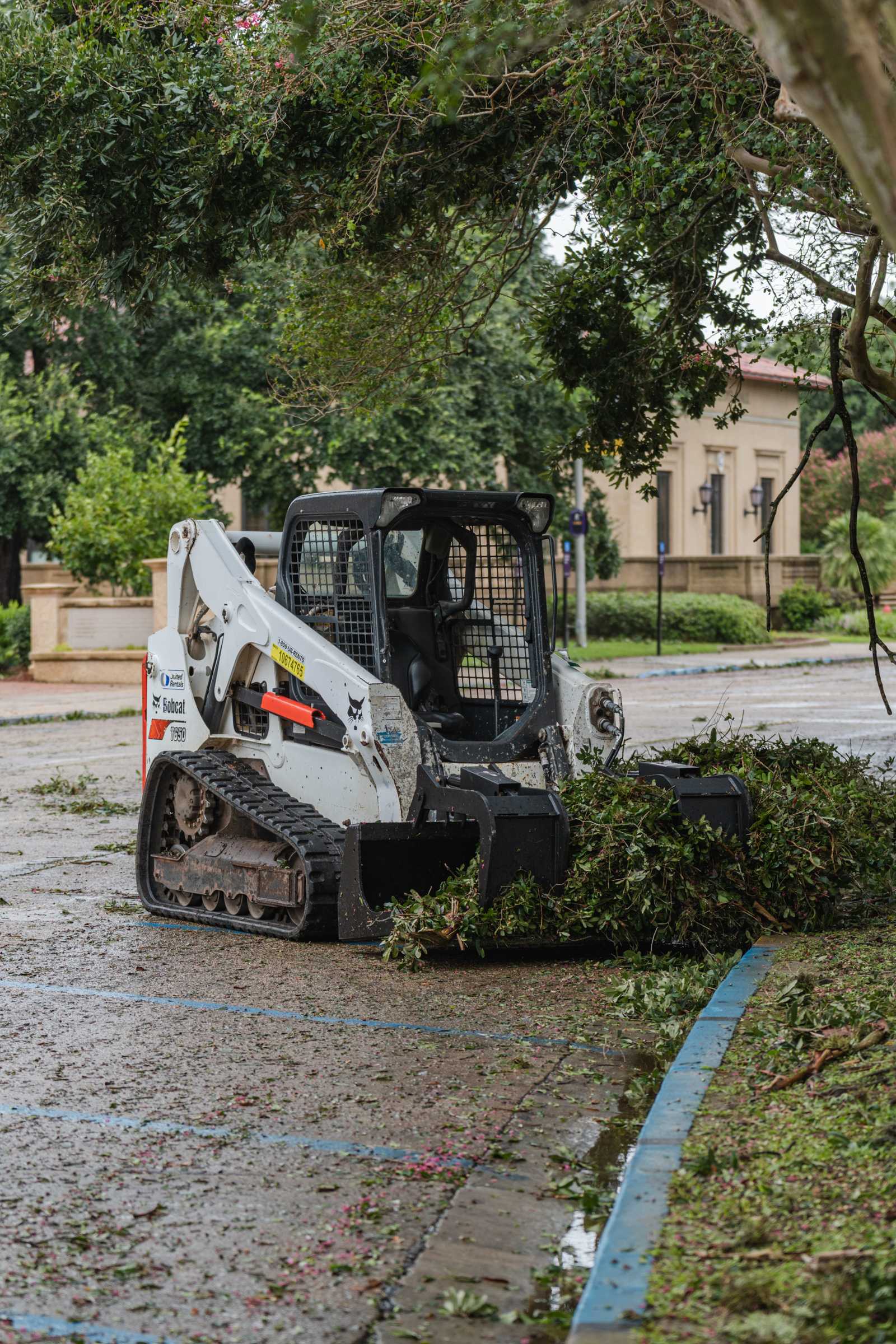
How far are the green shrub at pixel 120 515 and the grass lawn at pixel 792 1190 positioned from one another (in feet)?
85.9

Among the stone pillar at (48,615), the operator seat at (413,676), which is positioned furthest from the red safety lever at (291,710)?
the stone pillar at (48,615)

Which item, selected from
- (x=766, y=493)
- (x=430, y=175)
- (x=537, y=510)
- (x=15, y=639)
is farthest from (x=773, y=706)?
(x=766, y=493)

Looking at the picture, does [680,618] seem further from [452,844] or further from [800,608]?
[452,844]

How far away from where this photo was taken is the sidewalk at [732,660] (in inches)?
1374

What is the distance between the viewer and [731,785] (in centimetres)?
851

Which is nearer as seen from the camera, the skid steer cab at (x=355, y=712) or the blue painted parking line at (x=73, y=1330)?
the blue painted parking line at (x=73, y=1330)

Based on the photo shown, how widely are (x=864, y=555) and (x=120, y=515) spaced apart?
1174 inches

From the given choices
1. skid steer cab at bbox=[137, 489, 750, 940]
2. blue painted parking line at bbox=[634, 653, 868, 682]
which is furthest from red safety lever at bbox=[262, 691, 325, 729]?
blue painted parking line at bbox=[634, 653, 868, 682]

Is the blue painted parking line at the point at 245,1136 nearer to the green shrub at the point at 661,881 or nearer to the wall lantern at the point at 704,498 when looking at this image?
the green shrub at the point at 661,881

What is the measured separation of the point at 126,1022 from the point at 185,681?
350 centimetres

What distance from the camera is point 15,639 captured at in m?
34.9

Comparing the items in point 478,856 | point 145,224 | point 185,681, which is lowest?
point 478,856

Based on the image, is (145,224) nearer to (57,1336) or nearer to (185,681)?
(185,681)

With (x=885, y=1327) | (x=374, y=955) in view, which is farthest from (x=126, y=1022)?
(x=885, y=1327)
